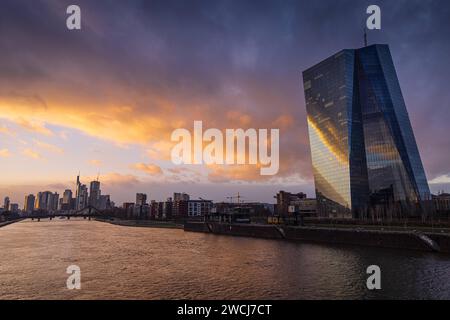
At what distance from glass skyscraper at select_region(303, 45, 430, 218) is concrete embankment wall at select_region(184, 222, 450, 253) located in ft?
266

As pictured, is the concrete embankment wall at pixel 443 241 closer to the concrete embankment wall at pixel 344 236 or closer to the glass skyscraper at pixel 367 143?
the concrete embankment wall at pixel 344 236

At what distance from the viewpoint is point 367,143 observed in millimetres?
179500

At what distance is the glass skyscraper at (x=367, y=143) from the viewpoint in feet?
554

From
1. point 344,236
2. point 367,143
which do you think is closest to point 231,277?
point 344,236

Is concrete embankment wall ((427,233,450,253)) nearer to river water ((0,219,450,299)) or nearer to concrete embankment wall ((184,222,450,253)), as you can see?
concrete embankment wall ((184,222,450,253))

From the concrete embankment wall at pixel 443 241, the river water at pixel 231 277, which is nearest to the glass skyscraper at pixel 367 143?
the concrete embankment wall at pixel 443 241

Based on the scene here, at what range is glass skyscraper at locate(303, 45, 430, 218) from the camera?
6654 inches

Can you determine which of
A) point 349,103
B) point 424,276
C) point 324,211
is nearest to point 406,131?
point 349,103

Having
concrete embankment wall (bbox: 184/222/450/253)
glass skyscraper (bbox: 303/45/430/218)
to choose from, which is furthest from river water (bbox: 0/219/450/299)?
glass skyscraper (bbox: 303/45/430/218)

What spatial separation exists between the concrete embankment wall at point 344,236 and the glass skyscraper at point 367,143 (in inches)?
3193

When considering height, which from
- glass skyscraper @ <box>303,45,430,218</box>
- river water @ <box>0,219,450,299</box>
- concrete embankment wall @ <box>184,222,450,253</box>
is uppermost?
glass skyscraper @ <box>303,45,430,218</box>
